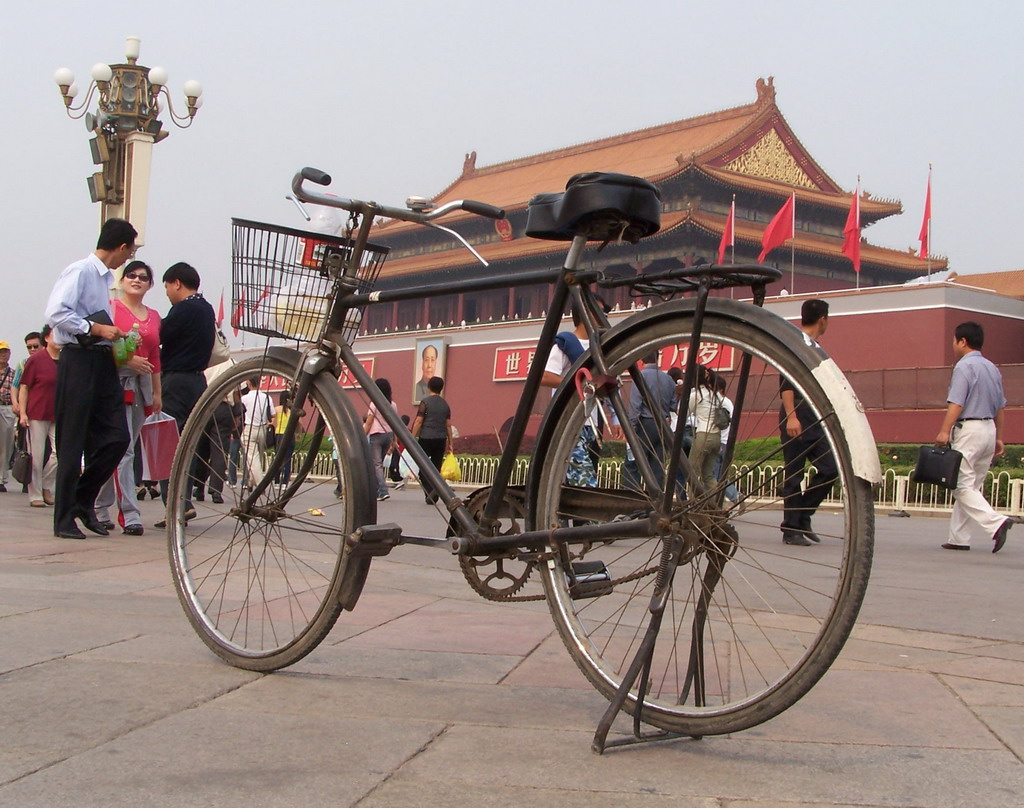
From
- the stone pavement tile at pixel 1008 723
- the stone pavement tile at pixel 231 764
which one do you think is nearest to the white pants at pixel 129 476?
the stone pavement tile at pixel 231 764

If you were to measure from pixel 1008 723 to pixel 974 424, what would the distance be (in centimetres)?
585

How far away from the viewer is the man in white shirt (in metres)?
3.53

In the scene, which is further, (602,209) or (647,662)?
(602,209)

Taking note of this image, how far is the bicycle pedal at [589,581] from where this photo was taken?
2.67m

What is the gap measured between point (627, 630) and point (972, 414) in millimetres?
5125

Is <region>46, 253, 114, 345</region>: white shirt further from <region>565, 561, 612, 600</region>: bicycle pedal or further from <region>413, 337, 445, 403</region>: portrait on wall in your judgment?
<region>413, 337, 445, 403</region>: portrait on wall

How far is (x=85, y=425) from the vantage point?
6.17 m

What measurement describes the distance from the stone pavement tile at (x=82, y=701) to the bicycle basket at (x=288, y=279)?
91cm

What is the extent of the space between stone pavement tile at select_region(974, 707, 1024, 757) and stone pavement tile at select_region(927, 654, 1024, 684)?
0.44 m

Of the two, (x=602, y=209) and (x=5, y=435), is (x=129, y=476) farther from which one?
(x=5, y=435)

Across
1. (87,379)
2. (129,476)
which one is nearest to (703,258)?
(129,476)

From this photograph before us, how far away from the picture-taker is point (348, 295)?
130 inches

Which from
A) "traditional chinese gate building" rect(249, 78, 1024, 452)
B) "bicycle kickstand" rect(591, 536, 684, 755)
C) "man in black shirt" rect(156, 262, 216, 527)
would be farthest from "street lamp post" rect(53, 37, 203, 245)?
"traditional chinese gate building" rect(249, 78, 1024, 452)

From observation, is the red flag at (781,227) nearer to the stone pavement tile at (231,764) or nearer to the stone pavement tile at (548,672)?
the stone pavement tile at (548,672)
